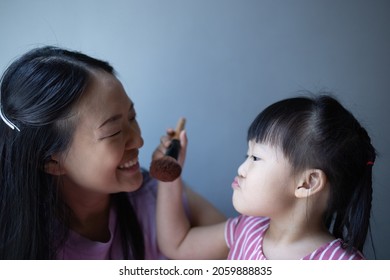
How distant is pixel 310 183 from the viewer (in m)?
0.50

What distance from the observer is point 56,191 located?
0.55m

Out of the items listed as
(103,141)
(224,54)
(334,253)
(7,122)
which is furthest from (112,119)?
(334,253)

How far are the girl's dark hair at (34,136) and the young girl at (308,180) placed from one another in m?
0.25

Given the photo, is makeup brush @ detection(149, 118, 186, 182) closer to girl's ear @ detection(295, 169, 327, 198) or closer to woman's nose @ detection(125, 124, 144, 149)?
woman's nose @ detection(125, 124, 144, 149)

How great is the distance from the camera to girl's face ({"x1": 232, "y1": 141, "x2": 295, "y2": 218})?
51 centimetres

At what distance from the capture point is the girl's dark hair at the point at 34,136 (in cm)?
Answer: 49

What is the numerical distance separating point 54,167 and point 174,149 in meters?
0.18

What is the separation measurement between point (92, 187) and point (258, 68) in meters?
0.32

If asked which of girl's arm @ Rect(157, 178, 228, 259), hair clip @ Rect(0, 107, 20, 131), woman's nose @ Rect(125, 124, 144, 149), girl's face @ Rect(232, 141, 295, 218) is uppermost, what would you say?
hair clip @ Rect(0, 107, 20, 131)

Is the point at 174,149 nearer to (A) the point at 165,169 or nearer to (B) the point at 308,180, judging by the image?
(A) the point at 165,169

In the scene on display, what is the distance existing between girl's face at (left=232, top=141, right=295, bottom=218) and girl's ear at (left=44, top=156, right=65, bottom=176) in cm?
25

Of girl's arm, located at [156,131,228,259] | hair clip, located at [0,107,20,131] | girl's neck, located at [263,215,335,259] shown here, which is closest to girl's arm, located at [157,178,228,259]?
girl's arm, located at [156,131,228,259]

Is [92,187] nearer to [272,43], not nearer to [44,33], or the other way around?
[44,33]

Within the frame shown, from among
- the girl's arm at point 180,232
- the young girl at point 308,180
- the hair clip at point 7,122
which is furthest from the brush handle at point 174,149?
the hair clip at point 7,122
